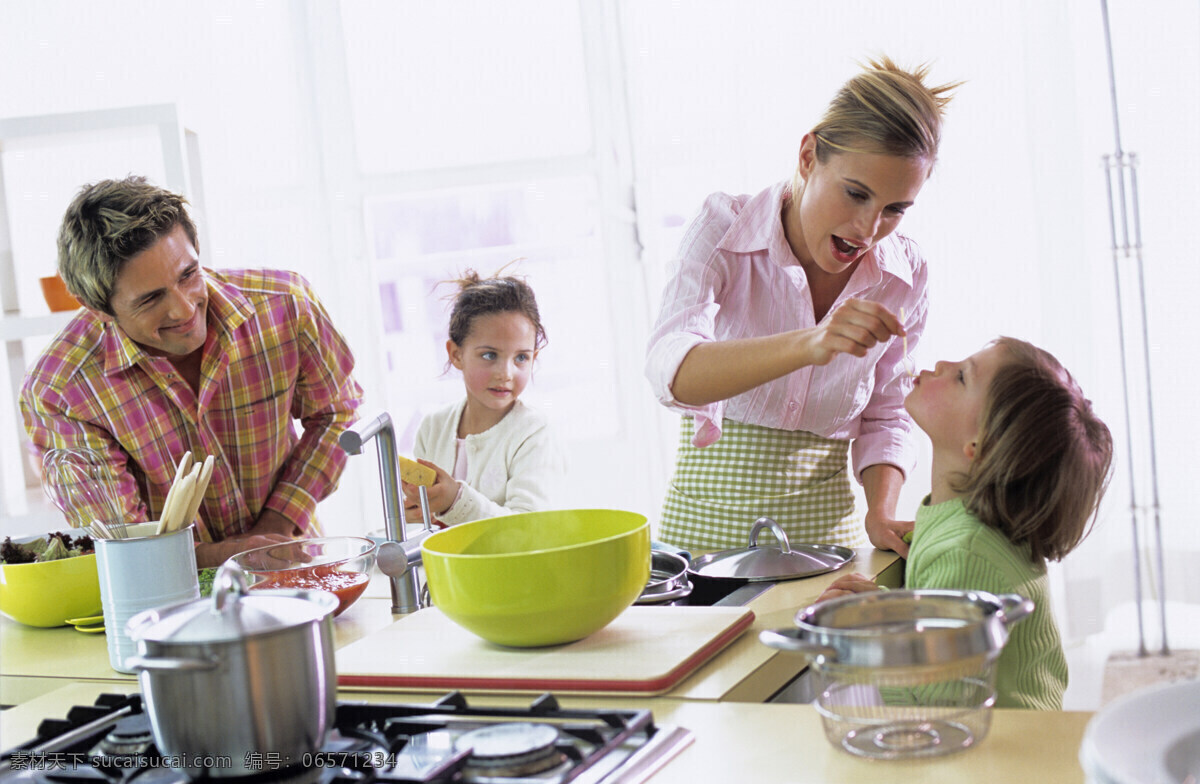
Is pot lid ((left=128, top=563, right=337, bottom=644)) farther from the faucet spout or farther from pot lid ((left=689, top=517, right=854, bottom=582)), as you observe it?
pot lid ((left=689, top=517, right=854, bottom=582))

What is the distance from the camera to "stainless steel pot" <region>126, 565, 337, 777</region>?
0.80 metres

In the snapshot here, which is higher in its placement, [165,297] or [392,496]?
[165,297]

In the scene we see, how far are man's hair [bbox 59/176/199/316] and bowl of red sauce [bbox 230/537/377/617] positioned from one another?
1.90 ft

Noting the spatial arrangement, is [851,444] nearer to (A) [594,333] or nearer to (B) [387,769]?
(B) [387,769]

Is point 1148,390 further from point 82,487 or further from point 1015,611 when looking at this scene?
point 82,487

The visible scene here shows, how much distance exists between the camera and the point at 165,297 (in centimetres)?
175

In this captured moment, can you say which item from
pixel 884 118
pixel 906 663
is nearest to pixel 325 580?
pixel 906 663

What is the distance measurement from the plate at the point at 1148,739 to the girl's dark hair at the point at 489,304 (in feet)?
6.41

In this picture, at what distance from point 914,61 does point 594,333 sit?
1256mm

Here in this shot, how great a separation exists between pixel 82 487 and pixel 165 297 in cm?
36

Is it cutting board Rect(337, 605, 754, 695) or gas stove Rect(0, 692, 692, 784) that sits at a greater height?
gas stove Rect(0, 692, 692, 784)

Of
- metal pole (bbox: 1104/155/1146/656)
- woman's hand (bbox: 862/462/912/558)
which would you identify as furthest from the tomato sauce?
metal pole (bbox: 1104/155/1146/656)

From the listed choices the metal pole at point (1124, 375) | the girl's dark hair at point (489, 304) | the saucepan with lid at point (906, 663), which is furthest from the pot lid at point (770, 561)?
the metal pole at point (1124, 375)

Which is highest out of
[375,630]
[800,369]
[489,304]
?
[489,304]
